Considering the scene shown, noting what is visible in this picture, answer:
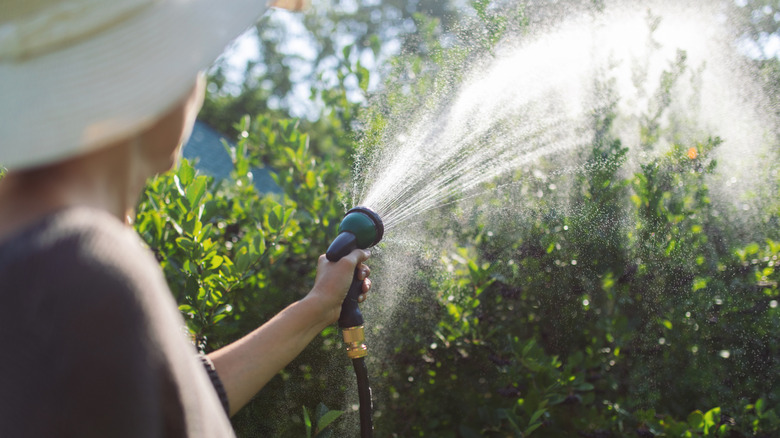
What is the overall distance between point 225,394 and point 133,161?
23.2 inches

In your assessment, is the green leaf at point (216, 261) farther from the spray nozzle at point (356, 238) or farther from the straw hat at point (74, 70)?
the straw hat at point (74, 70)

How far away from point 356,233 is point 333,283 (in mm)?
161

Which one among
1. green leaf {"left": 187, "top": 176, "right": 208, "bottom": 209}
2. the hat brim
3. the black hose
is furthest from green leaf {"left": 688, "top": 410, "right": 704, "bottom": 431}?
the hat brim

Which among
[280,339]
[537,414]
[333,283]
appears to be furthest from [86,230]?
[537,414]

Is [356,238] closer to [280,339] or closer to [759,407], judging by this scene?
[280,339]

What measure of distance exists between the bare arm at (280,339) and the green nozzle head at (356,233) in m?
0.02

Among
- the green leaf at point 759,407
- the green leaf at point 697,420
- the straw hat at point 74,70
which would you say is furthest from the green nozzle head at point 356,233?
the green leaf at point 759,407

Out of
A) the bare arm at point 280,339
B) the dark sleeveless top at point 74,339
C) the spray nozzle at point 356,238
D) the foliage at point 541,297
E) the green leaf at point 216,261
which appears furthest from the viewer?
the foliage at point 541,297

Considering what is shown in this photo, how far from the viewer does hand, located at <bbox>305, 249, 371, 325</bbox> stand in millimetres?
1548

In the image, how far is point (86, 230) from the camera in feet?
2.65

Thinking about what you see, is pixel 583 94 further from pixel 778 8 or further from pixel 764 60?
pixel 778 8

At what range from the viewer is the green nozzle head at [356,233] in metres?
1.62

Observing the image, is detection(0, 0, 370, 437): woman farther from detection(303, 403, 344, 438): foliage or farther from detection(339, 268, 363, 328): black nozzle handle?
detection(303, 403, 344, 438): foliage

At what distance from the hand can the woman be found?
647 millimetres
